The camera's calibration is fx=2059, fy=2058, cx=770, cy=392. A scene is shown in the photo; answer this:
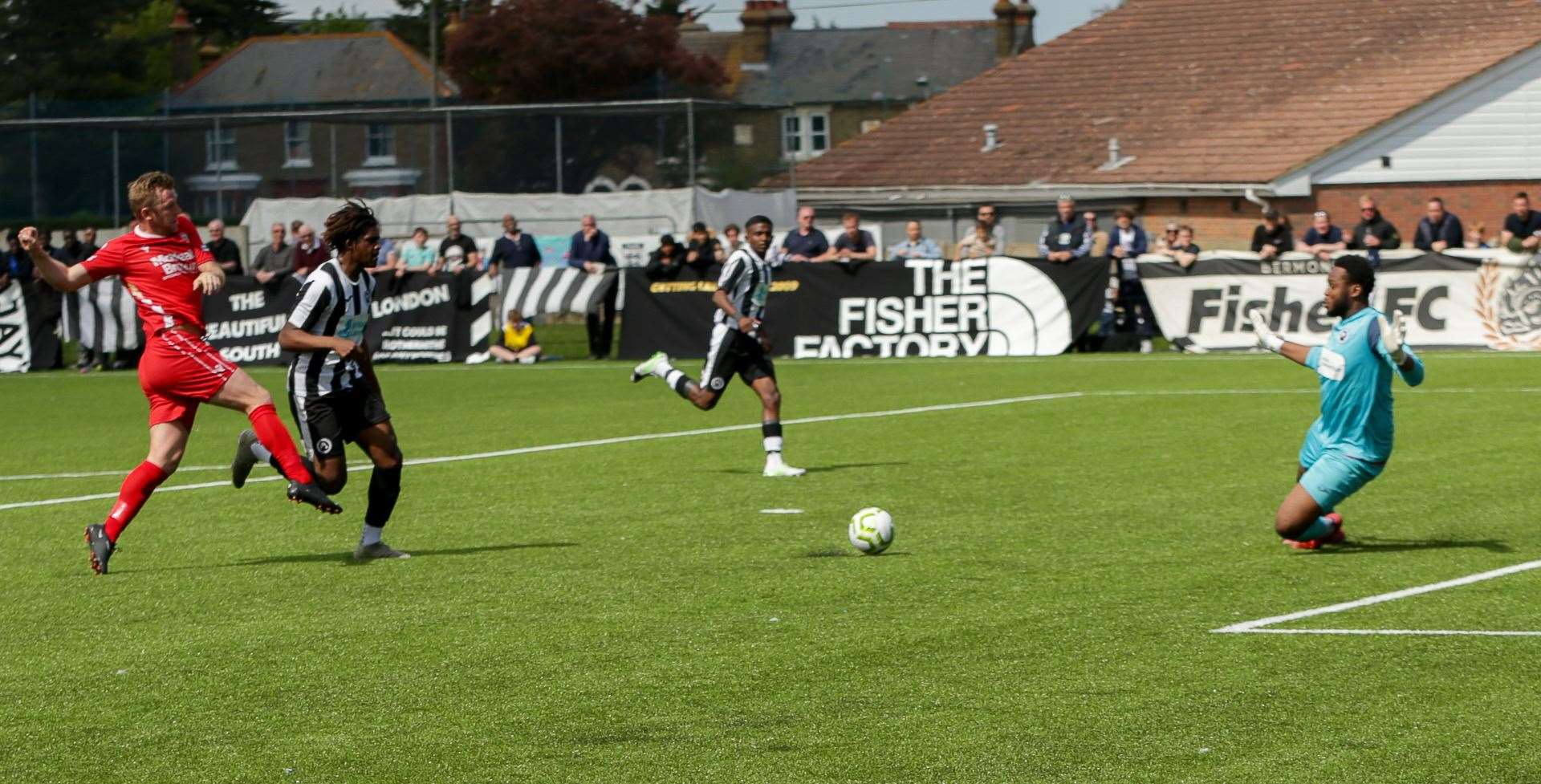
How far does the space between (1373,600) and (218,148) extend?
35891mm

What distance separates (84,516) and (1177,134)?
37.4 metres

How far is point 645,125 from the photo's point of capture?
3972 centimetres

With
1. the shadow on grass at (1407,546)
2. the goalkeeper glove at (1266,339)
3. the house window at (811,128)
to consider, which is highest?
the house window at (811,128)

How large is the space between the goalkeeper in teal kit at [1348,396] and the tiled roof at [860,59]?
74938 millimetres

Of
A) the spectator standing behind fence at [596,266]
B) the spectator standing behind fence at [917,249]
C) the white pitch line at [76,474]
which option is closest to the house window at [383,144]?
the spectator standing behind fence at [596,266]

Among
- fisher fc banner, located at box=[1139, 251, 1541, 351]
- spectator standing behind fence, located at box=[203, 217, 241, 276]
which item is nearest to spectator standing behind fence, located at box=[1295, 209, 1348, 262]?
fisher fc banner, located at box=[1139, 251, 1541, 351]

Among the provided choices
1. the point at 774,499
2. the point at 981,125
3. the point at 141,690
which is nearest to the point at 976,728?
the point at 141,690

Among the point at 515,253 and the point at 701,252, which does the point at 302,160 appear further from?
the point at 701,252

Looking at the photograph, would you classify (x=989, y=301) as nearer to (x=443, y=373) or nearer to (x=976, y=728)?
(x=443, y=373)

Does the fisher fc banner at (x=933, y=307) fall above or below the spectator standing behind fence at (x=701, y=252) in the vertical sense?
below

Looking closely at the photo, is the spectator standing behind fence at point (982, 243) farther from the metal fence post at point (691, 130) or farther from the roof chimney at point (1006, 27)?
the roof chimney at point (1006, 27)

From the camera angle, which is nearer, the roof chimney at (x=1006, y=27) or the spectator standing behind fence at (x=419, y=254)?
the spectator standing behind fence at (x=419, y=254)

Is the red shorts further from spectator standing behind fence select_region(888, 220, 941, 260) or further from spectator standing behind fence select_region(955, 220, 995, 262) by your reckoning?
spectator standing behind fence select_region(888, 220, 941, 260)

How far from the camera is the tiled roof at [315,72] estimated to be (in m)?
78.6
